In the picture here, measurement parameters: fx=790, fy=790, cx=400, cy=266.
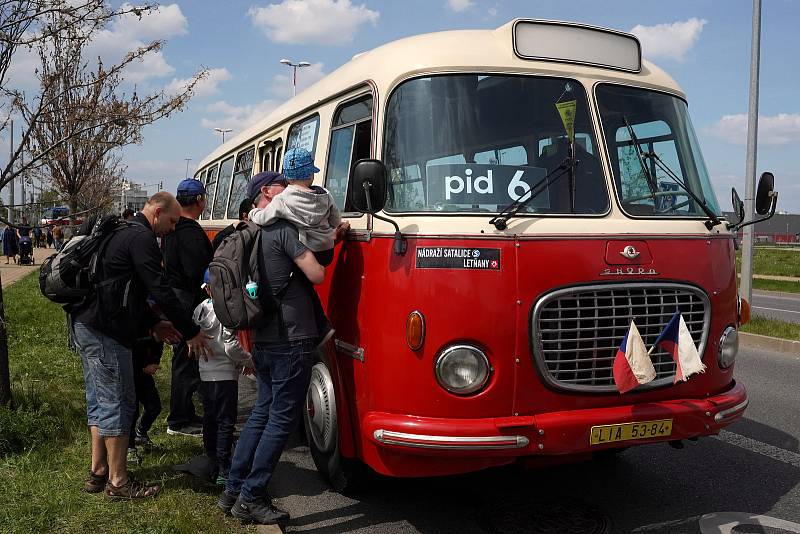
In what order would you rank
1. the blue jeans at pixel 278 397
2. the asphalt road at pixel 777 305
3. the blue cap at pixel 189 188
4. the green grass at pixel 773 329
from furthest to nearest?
the asphalt road at pixel 777 305 < the green grass at pixel 773 329 < the blue cap at pixel 189 188 < the blue jeans at pixel 278 397

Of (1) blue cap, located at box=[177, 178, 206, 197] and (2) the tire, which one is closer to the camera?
(2) the tire

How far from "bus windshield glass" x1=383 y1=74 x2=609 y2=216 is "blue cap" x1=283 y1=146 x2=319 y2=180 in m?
0.48

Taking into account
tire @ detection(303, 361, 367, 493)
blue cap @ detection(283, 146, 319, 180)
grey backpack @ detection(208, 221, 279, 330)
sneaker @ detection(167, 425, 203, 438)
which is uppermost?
blue cap @ detection(283, 146, 319, 180)

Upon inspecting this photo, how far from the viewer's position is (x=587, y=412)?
167 inches

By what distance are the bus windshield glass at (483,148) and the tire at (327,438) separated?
1.30 metres

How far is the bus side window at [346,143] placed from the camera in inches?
191

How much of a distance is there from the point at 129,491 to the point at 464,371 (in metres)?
2.17

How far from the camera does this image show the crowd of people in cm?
434

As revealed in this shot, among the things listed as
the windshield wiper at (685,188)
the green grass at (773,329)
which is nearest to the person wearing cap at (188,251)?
the windshield wiper at (685,188)

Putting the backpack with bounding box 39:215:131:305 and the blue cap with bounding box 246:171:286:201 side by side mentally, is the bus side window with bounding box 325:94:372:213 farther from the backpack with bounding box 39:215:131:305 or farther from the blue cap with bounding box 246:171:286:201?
the backpack with bounding box 39:215:131:305

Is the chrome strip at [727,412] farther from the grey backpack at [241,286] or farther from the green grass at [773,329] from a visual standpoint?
the green grass at [773,329]

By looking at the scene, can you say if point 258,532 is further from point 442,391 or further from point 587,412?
point 587,412

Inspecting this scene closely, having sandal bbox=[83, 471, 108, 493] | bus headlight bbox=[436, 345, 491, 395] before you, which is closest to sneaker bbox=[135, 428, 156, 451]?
sandal bbox=[83, 471, 108, 493]

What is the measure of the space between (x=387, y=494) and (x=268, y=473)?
3.39 feet
